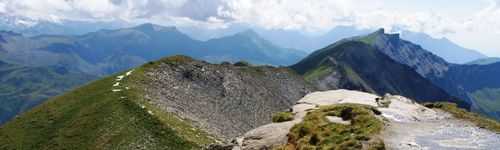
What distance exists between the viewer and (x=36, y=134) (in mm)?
105375

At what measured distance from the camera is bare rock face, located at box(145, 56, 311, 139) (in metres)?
116

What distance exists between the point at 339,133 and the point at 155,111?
62.5 metres

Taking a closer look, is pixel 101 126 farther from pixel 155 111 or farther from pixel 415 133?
pixel 415 133

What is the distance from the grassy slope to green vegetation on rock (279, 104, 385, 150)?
136ft

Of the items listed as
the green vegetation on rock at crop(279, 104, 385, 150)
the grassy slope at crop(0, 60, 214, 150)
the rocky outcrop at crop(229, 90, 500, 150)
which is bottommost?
the grassy slope at crop(0, 60, 214, 150)

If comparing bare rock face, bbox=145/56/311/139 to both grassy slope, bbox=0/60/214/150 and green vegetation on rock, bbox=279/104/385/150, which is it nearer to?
grassy slope, bbox=0/60/214/150

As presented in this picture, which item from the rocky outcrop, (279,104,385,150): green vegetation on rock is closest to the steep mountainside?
the rocky outcrop

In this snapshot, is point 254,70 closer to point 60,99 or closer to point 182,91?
point 182,91

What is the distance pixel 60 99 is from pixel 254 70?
6240 cm

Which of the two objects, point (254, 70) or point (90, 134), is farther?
point (254, 70)

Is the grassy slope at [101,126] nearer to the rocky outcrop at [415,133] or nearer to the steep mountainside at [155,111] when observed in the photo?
A: the steep mountainside at [155,111]

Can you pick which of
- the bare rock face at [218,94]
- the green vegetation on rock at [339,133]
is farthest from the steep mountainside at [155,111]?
the green vegetation on rock at [339,133]

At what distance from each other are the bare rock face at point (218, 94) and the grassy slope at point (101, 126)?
23.8 ft

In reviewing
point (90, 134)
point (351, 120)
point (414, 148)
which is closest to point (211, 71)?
point (90, 134)
